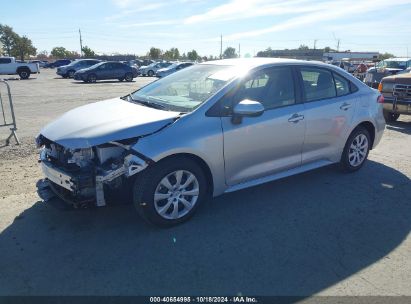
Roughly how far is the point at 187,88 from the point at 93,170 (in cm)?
169

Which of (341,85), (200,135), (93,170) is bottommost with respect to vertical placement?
(93,170)

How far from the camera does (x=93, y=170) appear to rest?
3494 mm

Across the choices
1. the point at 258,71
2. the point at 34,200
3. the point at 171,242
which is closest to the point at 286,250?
the point at 171,242

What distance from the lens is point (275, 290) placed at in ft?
9.62

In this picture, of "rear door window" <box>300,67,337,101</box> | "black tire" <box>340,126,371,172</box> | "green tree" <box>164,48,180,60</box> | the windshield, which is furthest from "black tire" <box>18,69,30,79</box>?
"green tree" <box>164,48,180,60</box>

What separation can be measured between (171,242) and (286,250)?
113cm

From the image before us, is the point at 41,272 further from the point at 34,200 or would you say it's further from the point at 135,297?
the point at 34,200

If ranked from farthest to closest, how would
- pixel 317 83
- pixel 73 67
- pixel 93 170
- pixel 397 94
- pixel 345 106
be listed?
pixel 73 67
pixel 397 94
pixel 345 106
pixel 317 83
pixel 93 170

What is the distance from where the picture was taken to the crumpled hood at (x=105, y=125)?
3486 mm

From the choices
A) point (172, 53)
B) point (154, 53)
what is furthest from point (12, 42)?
point (172, 53)

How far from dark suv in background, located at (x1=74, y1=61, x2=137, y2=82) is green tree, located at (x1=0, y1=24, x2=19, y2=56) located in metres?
76.4

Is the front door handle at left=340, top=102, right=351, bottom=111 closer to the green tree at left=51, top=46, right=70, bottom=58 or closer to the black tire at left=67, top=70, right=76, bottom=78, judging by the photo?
the black tire at left=67, top=70, right=76, bottom=78

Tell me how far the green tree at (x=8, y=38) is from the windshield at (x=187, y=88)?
100m

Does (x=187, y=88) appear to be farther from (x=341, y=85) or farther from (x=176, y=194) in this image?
(x=341, y=85)
